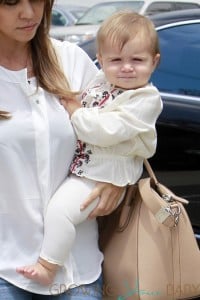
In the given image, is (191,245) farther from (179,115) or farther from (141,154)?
(179,115)

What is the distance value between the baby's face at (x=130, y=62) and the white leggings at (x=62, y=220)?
13.1 inches

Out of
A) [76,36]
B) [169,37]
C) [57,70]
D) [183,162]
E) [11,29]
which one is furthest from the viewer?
[76,36]

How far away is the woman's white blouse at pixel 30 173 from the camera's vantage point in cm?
189

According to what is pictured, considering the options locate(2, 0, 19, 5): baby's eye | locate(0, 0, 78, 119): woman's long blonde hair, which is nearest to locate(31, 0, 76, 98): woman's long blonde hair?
locate(0, 0, 78, 119): woman's long blonde hair

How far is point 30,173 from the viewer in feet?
6.27

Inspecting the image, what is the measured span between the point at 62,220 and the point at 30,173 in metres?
0.16

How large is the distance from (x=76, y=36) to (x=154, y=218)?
9069 millimetres

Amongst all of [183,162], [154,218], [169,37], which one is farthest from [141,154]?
[169,37]

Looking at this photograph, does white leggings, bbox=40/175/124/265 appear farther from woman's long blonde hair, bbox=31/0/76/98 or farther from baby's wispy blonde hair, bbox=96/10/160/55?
baby's wispy blonde hair, bbox=96/10/160/55

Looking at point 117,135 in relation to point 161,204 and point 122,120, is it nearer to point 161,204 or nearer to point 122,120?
point 122,120

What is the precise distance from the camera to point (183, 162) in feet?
9.35

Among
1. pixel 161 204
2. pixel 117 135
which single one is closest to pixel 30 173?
pixel 117 135

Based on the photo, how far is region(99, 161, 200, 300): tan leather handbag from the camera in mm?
2021

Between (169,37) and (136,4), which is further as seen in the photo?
(136,4)
